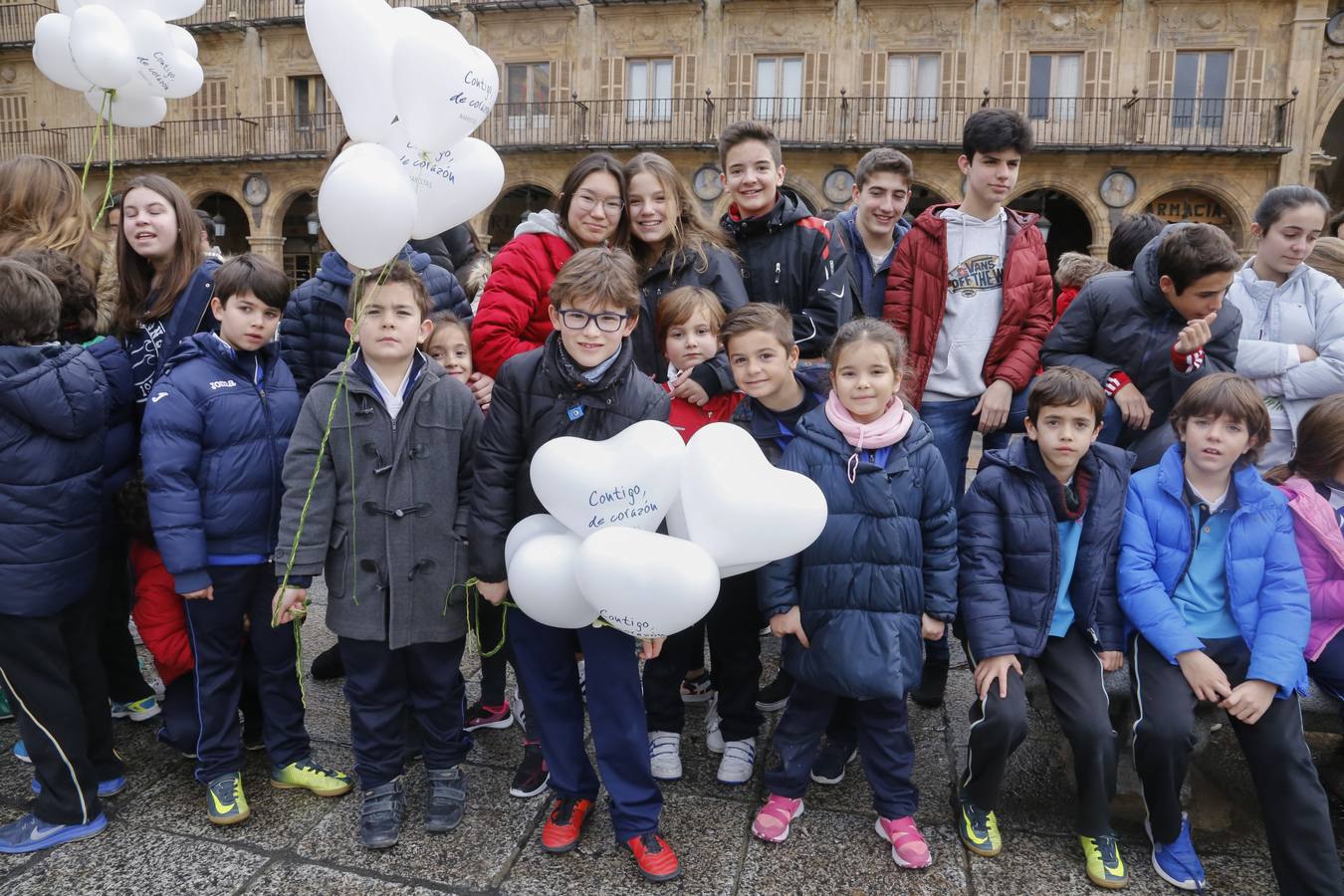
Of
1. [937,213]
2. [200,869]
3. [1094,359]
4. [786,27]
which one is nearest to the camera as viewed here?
[200,869]

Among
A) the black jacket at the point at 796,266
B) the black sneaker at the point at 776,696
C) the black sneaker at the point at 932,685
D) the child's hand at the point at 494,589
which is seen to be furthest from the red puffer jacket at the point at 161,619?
the black sneaker at the point at 932,685

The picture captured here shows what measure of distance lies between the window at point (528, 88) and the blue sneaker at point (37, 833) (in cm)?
1697

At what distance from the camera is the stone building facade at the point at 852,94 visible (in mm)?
15289

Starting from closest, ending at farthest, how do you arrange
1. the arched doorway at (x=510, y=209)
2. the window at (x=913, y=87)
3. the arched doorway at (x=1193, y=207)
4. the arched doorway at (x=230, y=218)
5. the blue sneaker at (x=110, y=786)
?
1. the blue sneaker at (x=110, y=786)
2. the window at (x=913, y=87)
3. the arched doorway at (x=1193, y=207)
4. the arched doorway at (x=510, y=209)
5. the arched doorway at (x=230, y=218)

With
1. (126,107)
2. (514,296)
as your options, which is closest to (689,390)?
(514,296)

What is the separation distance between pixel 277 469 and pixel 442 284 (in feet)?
2.94

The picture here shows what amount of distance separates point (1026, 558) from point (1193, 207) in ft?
57.0

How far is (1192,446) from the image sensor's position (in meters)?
2.35

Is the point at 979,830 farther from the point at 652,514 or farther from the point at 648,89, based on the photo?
the point at 648,89

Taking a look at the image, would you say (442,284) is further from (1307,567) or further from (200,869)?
(1307,567)

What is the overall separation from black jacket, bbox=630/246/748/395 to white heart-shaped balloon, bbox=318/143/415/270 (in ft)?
2.94

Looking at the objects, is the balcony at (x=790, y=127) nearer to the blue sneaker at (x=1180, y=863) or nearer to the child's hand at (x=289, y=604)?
the child's hand at (x=289, y=604)

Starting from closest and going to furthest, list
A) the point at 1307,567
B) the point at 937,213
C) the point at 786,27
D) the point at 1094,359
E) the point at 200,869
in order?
the point at 200,869, the point at 1307,567, the point at 1094,359, the point at 937,213, the point at 786,27

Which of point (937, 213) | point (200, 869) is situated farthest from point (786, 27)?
point (200, 869)
